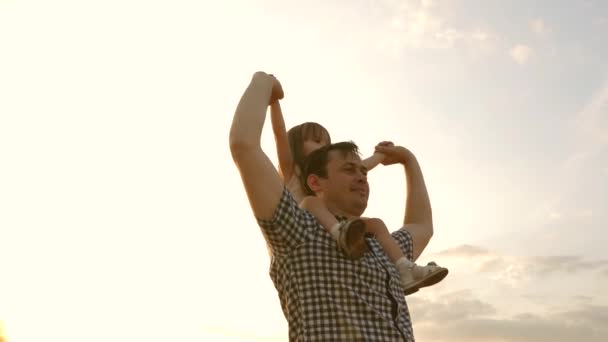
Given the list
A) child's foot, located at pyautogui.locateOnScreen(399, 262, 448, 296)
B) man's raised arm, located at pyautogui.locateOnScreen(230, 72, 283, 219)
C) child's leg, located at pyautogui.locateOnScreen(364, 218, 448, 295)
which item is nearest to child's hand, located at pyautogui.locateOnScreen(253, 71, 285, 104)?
man's raised arm, located at pyautogui.locateOnScreen(230, 72, 283, 219)

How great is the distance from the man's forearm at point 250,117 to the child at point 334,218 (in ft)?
2.50

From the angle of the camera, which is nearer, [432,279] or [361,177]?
[361,177]

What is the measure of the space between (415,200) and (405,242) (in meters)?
0.43

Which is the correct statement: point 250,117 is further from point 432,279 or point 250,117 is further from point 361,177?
point 432,279

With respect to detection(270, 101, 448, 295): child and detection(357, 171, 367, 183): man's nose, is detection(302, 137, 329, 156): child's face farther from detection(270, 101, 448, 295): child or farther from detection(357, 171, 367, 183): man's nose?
detection(357, 171, 367, 183): man's nose

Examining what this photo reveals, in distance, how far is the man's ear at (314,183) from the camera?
14.7 feet

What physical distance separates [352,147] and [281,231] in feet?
4.04

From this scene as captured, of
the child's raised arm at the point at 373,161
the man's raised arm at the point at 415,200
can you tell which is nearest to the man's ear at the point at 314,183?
the child's raised arm at the point at 373,161

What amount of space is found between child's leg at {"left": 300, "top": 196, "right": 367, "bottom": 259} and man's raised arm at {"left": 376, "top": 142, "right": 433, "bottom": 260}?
3.45ft

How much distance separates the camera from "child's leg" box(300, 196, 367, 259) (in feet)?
12.1

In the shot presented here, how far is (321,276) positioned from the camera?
141 inches

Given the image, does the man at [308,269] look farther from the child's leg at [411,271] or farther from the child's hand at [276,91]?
the child's leg at [411,271]

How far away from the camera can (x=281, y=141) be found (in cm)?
521

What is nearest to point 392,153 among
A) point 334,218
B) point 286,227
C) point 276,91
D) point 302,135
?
point 302,135
